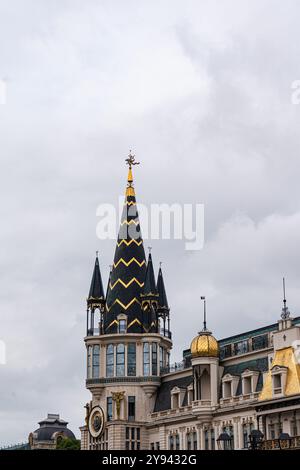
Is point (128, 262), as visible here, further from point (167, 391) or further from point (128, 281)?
point (167, 391)

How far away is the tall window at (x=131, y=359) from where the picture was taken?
93.1 metres

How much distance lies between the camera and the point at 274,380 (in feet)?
247

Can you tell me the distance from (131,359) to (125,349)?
116 cm

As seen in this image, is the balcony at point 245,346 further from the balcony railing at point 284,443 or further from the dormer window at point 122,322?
the balcony railing at point 284,443

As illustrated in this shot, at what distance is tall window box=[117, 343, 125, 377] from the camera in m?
93.1

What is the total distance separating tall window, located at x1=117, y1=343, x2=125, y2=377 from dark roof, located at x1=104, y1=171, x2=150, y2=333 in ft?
6.16

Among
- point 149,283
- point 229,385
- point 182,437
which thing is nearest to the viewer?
point 229,385

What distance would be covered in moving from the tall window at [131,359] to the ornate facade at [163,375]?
0.10 m

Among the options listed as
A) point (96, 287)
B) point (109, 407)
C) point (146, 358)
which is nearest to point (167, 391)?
point (146, 358)

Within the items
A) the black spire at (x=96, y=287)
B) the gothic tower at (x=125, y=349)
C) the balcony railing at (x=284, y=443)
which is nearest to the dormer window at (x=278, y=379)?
the balcony railing at (x=284, y=443)

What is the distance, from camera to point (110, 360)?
94.2 metres

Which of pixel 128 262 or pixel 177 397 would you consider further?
pixel 128 262

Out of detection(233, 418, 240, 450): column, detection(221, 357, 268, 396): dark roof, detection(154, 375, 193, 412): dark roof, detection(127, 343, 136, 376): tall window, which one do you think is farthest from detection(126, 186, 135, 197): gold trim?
detection(233, 418, 240, 450): column
